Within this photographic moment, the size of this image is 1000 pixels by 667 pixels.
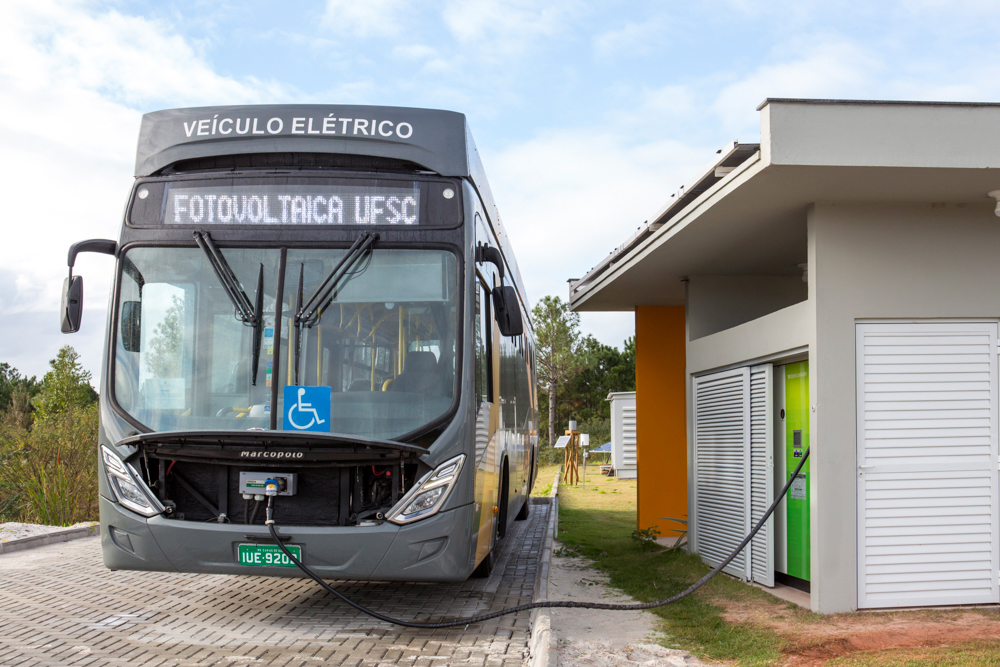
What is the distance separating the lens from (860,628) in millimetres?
6203

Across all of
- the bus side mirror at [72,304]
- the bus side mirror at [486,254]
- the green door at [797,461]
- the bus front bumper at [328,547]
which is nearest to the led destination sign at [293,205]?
the bus side mirror at [486,254]

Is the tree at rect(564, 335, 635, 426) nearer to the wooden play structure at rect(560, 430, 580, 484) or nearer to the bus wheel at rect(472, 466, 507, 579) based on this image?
the wooden play structure at rect(560, 430, 580, 484)

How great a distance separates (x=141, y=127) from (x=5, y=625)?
3.95 metres

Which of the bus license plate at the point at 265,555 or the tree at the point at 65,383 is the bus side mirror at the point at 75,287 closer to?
the bus license plate at the point at 265,555

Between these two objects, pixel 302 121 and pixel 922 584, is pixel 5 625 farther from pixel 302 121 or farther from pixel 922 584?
pixel 922 584

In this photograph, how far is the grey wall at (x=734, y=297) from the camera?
33.8ft

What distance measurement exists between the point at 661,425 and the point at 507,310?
6.50 metres

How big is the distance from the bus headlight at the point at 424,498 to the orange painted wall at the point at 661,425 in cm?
667

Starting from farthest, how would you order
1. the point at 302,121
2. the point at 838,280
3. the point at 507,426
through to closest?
the point at 507,426
the point at 838,280
the point at 302,121

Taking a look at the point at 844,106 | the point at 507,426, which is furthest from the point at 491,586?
the point at 844,106

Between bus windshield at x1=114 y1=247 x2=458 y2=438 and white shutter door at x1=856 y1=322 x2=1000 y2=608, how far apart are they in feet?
11.9

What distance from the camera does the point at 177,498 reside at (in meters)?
5.94

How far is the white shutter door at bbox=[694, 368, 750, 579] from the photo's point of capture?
8492 mm

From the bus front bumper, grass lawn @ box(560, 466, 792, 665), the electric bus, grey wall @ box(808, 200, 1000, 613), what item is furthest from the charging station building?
the bus front bumper
